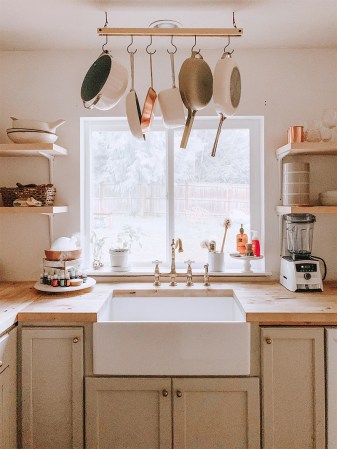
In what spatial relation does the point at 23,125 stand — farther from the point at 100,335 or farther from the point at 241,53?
the point at 241,53

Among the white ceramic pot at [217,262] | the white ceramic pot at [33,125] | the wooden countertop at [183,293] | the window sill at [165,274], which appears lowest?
the wooden countertop at [183,293]

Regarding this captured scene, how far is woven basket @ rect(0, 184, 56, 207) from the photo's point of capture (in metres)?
2.34

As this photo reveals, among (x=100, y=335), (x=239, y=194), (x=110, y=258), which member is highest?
(x=239, y=194)

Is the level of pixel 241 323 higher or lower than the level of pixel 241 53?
lower

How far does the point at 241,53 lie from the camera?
253 cm

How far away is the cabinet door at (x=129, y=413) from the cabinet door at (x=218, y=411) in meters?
0.06

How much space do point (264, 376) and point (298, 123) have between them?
153cm

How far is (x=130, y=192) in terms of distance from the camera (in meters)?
2.72

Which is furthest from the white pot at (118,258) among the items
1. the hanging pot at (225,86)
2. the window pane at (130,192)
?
the hanging pot at (225,86)

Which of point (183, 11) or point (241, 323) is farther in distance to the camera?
point (183, 11)

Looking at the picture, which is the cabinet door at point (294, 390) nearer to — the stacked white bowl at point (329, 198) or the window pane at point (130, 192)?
the stacked white bowl at point (329, 198)

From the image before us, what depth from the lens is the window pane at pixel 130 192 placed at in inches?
106

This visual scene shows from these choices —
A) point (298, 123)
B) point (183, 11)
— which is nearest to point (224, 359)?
point (298, 123)

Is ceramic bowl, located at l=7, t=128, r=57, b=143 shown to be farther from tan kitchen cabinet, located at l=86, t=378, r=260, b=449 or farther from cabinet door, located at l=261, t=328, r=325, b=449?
cabinet door, located at l=261, t=328, r=325, b=449
